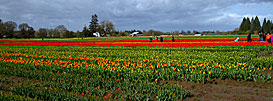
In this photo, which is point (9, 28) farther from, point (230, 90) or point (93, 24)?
point (230, 90)

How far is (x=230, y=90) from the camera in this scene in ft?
20.6

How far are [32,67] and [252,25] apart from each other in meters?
109

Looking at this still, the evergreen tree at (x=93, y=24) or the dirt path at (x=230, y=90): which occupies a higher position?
the evergreen tree at (x=93, y=24)

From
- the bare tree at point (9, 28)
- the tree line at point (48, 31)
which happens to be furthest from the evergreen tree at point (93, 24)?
the bare tree at point (9, 28)

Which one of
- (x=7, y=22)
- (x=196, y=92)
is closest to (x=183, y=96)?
(x=196, y=92)

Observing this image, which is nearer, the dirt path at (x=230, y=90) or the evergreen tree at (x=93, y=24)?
the dirt path at (x=230, y=90)

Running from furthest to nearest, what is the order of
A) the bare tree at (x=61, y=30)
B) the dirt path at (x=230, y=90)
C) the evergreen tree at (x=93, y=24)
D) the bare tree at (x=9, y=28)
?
the evergreen tree at (x=93, y=24) < the bare tree at (x=61, y=30) < the bare tree at (x=9, y=28) < the dirt path at (x=230, y=90)

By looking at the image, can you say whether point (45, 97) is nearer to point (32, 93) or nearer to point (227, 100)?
point (32, 93)

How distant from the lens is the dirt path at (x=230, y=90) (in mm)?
5703

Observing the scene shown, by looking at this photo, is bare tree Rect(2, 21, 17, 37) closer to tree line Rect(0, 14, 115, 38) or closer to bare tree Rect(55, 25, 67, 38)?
tree line Rect(0, 14, 115, 38)

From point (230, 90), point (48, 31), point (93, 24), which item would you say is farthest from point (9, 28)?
point (230, 90)

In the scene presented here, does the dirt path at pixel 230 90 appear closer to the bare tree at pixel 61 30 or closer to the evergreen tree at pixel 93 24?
the bare tree at pixel 61 30

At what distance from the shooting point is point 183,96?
19.1 ft

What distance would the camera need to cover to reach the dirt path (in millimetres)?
5703
